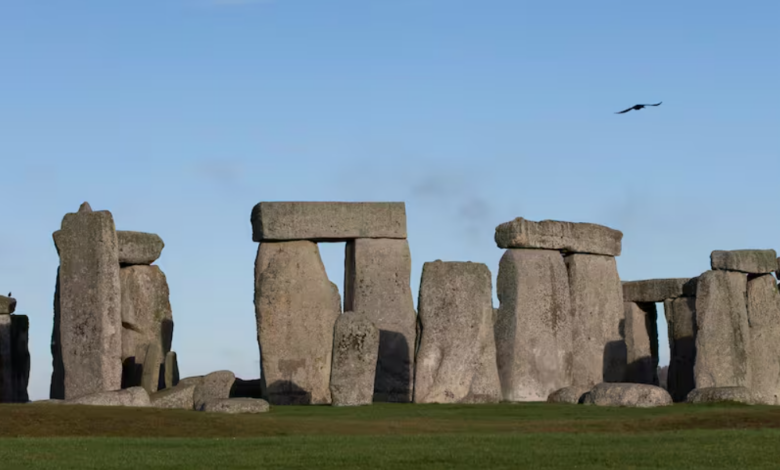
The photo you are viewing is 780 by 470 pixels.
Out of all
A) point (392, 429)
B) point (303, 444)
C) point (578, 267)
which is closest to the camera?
point (303, 444)

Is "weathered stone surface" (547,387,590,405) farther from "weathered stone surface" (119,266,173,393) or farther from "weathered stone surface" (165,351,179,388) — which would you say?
"weathered stone surface" (119,266,173,393)

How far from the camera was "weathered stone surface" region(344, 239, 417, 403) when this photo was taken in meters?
29.4

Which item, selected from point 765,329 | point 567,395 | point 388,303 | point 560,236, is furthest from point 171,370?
point 765,329

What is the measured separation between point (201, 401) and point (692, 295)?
12.0m

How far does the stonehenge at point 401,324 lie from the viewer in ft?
89.2

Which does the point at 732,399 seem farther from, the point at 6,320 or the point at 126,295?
the point at 6,320

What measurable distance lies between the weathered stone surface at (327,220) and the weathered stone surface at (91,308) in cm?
319

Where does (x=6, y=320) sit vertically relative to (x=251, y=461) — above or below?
above

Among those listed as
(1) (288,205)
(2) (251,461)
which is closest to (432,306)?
(1) (288,205)

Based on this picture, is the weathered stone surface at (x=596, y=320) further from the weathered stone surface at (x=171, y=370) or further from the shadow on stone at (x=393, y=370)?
the weathered stone surface at (x=171, y=370)

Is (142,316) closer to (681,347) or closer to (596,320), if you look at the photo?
(596,320)

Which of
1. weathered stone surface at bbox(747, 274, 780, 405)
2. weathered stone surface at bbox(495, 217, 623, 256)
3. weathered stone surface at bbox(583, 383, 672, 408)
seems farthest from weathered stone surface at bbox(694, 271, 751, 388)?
weathered stone surface at bbox(583, 383, 672, 408)

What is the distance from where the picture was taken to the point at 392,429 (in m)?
21.3

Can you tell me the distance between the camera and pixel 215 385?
1093 inches
